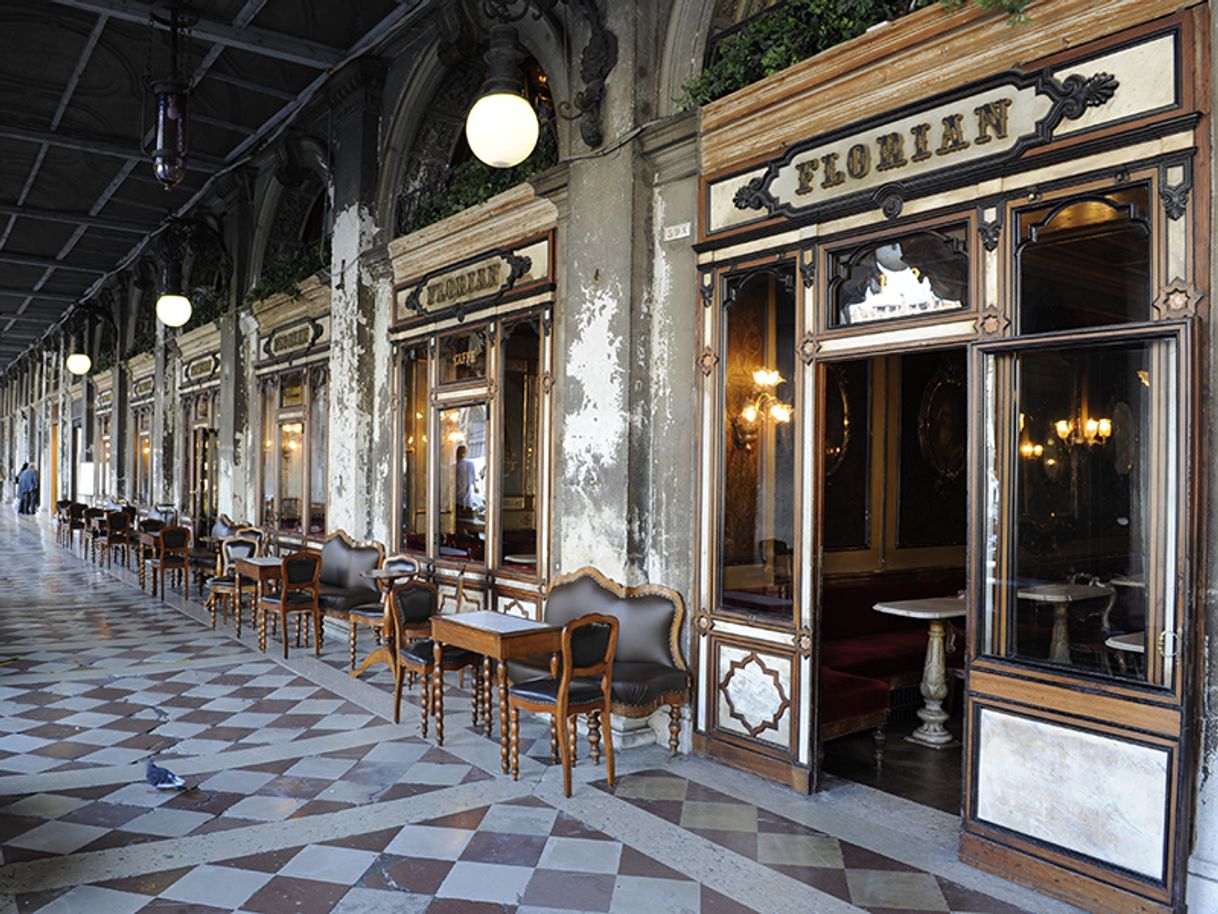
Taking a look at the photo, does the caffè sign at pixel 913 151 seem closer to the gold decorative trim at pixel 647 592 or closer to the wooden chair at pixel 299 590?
the gold decorative trim at pixel 647 592

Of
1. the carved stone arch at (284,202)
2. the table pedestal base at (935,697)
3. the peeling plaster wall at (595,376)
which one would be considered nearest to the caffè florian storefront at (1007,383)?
the peeling plaster wall at (595,376)

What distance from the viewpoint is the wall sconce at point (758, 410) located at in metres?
5.17

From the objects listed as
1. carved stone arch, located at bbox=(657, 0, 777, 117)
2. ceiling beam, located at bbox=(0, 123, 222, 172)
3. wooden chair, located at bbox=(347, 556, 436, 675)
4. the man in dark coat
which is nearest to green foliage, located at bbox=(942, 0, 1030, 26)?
carved stone arch, located at bbox=(657, 0, 777, 117)

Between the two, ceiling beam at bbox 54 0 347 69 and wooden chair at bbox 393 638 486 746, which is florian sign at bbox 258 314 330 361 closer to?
ceiling beam at bbox 54 0 347 69

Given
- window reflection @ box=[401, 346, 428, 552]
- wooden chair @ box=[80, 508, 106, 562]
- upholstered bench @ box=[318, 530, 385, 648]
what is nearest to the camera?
upholstered bench @ box=[318, 530, 385, 648]

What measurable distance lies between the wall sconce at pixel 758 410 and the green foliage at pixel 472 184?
8.09 feet

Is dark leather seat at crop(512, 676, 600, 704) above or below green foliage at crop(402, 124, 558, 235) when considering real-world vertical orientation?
below

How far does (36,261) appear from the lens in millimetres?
16703

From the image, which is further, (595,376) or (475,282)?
(475,282)

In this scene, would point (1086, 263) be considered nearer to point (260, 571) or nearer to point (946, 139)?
point (946, 139)

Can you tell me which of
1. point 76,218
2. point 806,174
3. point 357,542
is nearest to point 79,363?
point 76,218

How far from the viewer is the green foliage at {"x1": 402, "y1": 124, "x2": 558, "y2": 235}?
22.0 ft

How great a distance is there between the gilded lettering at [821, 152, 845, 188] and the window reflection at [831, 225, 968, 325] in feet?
1.18

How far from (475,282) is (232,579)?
427 centimetres
